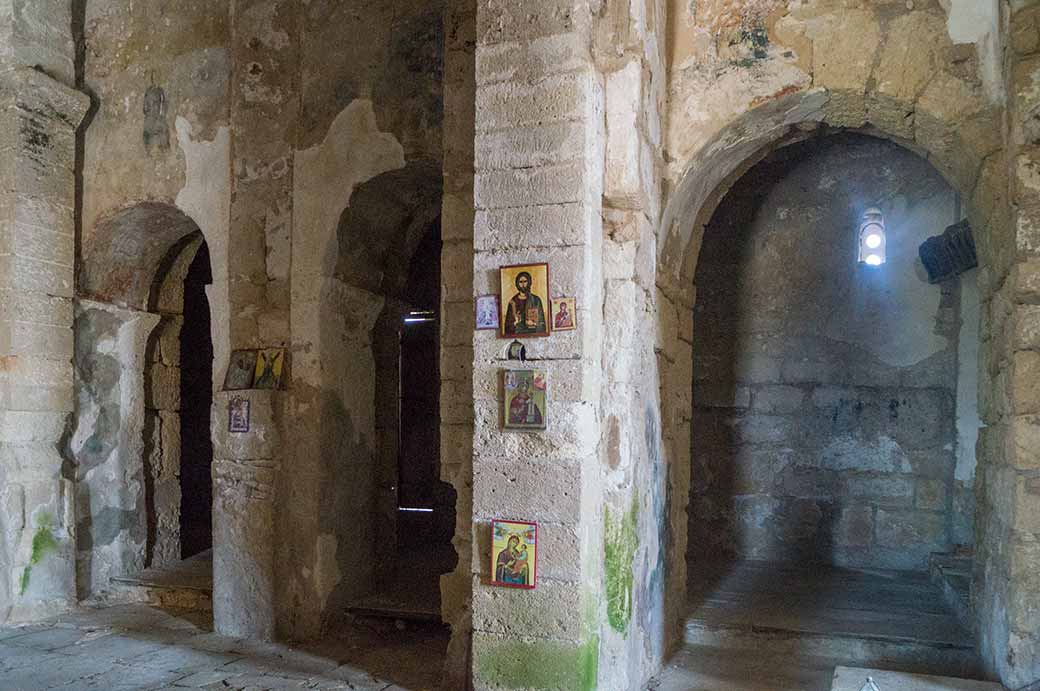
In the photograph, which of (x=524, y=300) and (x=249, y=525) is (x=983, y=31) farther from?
(x=249, y=525)

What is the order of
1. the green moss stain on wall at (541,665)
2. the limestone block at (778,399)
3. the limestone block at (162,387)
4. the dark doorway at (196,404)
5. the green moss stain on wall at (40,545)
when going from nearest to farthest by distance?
the green moss stain on wall at (541,665)
the green moss stain on wall at (40,545)
the limestone block at (778,399)
the limestone block at (162,387)
the dark doorway at (196,404)

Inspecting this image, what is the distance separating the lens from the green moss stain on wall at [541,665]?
3553 mm

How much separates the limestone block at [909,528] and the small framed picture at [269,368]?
15.1 feet

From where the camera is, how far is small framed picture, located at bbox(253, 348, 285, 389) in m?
5.42

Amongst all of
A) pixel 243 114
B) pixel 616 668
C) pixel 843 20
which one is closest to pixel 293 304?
pixel 243 114

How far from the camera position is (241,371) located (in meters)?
5.50

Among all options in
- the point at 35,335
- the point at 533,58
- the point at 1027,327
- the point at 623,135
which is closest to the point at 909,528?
the point at 1027,327

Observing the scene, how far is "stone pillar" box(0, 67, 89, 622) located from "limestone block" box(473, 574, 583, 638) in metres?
3.78

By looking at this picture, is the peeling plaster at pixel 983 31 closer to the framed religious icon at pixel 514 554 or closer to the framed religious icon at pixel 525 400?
the framed religious icon at pixel 525 400

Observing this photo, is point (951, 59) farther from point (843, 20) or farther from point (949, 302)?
point (949, 302)

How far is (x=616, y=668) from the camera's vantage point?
378cm

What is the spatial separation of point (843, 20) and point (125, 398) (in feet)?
18.8

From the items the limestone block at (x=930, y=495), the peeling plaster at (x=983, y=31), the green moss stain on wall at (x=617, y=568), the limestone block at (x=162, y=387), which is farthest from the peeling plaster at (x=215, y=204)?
the limestone block at (x=930, y=495)

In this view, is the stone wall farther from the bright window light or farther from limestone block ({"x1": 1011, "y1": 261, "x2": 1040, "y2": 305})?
limestone block ({"x1": 1011, "y1": 261, "x2": 1040, "y2": 305})
